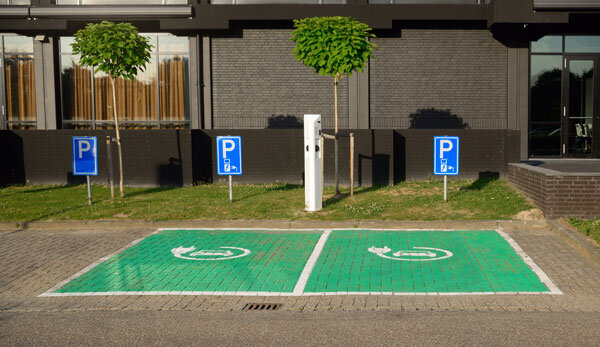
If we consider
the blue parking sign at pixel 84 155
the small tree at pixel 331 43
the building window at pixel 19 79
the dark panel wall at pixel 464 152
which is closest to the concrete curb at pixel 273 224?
the blue parking sign at pixel 84 155

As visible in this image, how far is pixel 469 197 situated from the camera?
1481 centimetres

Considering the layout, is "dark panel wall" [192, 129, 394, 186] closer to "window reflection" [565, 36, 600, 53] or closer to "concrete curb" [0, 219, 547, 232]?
"concrete curb" [0, 219, 547, 232]

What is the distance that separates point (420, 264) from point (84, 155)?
28.6 ft

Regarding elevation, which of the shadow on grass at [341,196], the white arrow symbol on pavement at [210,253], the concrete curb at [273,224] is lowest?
the white arrow symbol on pavement at [210,253]

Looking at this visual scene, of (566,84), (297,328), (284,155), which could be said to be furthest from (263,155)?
(297,328)

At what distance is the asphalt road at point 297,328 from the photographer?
20.1 feet

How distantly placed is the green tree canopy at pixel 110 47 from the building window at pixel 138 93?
5.14 metres

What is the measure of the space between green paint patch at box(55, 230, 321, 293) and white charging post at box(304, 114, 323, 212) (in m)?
1.66

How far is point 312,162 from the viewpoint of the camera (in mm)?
13688

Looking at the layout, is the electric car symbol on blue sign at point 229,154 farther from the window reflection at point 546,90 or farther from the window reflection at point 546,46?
the window reflection at point 546,46

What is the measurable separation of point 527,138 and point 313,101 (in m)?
6.63

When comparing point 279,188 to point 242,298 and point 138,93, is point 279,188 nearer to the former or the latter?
point 138,93

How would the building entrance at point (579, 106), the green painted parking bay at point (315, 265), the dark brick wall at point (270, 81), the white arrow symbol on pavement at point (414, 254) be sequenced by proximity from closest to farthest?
1. the green painted parking bay at point (315, 265)
2. the white arrow symbol on pavement at point (414, 254)
3. the dark brick wall at point (270, 81)
4. the building entrance at point (579, 106)

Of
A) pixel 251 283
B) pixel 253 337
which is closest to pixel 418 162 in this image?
pixel 251 283
